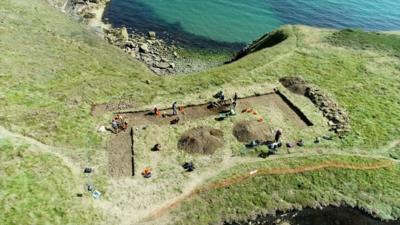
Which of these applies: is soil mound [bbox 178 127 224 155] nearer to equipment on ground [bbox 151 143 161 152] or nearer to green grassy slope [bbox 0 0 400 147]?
equipment on ground [bbox 151 143 161 152]

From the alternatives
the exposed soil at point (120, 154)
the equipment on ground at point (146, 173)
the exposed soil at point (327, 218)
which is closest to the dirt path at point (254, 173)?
the equipment on ground at point (146, 173)

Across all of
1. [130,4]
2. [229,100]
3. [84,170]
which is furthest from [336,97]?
[130,4]

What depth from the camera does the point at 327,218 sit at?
48.2 m

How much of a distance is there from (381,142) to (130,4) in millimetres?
66788

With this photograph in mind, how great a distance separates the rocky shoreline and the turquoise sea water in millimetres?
3386

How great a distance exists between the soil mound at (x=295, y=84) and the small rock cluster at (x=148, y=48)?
73.4ft

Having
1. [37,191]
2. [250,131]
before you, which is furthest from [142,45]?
[37,191]

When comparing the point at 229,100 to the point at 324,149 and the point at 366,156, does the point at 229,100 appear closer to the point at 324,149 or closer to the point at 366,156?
the point at 324,149

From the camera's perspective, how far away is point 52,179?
4475cm

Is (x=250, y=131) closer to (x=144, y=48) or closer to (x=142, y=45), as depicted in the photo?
(x=144, y=48)

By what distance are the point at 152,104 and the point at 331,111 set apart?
25221mm

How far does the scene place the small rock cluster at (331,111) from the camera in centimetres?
5706

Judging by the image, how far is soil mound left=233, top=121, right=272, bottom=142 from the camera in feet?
175

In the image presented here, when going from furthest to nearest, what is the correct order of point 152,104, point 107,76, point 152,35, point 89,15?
point 89,15, point 152,35, point 107,76, point 152,104
